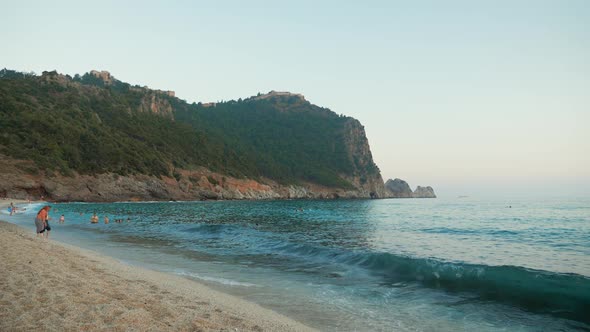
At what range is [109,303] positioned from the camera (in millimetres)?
7680

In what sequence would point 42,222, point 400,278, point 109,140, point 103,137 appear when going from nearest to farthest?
point 400,278
point 42,222
point 109,140
point 103,137

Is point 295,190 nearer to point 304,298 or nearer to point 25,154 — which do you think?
point 25,154

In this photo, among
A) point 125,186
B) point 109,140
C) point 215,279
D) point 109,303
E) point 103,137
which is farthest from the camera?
point 103,137

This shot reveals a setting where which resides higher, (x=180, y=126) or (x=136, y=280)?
(x=180, y=126)

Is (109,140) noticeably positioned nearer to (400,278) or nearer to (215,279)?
(215,279)

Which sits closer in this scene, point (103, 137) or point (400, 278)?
point (400, 278)

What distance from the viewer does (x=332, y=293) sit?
11672 mm

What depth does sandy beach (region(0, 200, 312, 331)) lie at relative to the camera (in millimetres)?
6387

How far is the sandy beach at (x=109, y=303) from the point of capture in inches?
251

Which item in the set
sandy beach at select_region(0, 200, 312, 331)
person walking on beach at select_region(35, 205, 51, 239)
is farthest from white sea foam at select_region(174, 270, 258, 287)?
person walking on beach at select_region(35, 205, 51, 239)

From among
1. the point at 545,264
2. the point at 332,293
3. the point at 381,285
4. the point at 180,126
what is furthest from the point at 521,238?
the point at 180,126

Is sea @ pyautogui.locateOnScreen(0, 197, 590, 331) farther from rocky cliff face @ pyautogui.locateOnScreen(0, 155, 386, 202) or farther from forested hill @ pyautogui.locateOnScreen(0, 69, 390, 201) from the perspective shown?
forested hill @ pyautogui.locateOnScreen(0, 69, 390, 201)

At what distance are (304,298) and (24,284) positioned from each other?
696cm

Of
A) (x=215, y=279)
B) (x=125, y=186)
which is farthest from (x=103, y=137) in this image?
(x=215, y=279)
